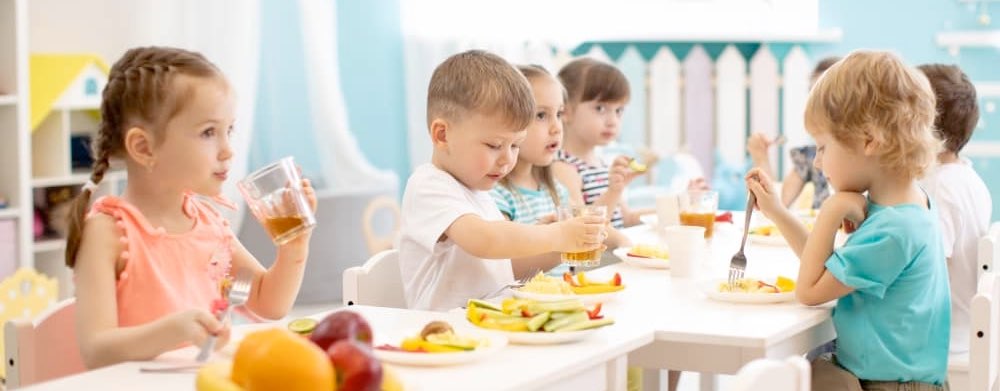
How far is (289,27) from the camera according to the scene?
17.9ft

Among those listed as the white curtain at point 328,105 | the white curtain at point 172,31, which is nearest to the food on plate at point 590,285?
the white curtain at point 172,31

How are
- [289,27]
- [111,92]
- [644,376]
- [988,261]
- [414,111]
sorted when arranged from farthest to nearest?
[414,111], [289,27], [644,376], [988,261], [111,92]

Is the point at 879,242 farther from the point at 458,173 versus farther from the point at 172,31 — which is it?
the point at 172,31

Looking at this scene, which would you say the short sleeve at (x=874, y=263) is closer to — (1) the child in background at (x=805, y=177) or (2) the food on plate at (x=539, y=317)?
(2) the food on plate at (x=539, y=317)

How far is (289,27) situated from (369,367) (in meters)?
4.26

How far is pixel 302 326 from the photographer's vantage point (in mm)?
1860

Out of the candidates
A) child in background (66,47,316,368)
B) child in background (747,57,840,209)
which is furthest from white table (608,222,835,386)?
child in background (747,57,840,209)

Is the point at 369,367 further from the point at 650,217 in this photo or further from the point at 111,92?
the point at 650,217

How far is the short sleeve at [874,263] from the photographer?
2.25m

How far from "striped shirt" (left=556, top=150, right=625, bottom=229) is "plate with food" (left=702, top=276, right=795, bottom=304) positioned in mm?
1134

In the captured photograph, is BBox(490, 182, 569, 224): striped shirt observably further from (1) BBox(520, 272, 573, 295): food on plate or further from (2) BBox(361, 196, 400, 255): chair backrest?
(2) BBox(361, 196, 400, 255): chair backrest

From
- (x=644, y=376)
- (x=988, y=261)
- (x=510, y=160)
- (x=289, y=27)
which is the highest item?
(x=289, y=27)

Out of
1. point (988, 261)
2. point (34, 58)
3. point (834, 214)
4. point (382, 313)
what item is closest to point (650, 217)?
point (988, 261)

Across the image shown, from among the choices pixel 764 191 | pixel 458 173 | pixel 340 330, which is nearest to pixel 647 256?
pixel 764 191
